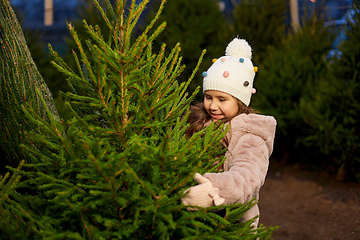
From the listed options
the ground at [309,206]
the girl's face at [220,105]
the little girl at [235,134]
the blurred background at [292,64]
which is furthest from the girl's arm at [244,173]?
the ground at [309,206]

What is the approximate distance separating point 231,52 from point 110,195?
1.90 metres

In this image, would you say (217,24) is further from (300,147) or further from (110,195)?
(110,195)

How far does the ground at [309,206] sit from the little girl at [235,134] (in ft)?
8.49

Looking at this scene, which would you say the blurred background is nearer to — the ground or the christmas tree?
the ground

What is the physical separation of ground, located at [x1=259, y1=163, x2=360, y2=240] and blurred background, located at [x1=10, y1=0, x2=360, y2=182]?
0.36 m

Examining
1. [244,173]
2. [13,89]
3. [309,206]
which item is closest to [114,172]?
[244,173]

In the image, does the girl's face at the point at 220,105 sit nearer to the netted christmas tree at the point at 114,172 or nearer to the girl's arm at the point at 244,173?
the girl's arm at the point at 244,173

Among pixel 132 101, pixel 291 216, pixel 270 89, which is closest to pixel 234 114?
pixel 132 101

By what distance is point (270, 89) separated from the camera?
7129mm

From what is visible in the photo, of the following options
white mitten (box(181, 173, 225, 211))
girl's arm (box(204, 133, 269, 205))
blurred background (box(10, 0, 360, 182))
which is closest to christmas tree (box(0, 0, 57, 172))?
white mitten (box(181, 173, 225, 211))

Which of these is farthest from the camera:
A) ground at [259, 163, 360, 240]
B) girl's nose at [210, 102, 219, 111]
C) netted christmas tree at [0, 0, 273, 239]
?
ground at [259, 163, 360, 240]

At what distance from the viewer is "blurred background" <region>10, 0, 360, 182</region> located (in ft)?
18.4

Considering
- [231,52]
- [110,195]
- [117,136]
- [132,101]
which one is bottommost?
[110,195]

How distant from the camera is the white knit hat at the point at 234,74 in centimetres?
257
